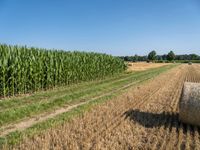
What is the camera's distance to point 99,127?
29.5 ft

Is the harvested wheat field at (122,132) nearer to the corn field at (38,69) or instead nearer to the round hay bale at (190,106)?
the round hay bale at (190,106)

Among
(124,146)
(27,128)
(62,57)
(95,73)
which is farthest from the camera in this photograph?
(95,73)

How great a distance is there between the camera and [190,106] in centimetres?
959

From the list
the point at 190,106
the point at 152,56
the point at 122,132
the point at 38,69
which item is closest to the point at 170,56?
the point at 152,56

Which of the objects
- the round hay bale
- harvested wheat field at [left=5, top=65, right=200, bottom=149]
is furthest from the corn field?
the round hay bale

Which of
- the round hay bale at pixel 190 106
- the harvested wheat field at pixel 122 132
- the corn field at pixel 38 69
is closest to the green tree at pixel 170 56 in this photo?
the corn field at pixel 38 69

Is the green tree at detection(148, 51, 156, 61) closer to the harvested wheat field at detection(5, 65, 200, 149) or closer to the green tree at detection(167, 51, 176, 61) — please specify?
the green tree at detection(167, 51, 176, 61)

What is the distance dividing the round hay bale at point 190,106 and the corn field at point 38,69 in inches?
389

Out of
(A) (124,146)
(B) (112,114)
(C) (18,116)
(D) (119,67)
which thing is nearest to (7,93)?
(C) (18,116)

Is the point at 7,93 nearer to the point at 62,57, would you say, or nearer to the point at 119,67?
the point at 62,57

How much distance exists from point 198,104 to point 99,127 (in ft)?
11.3

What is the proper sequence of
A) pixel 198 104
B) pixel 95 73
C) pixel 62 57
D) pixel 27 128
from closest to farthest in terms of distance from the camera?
pixel 27 128 < pixel 198 104 < pixel 62 57 < pixel 95 73

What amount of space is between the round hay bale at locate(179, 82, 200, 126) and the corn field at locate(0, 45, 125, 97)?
32.4 ft

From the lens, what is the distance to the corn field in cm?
1619
